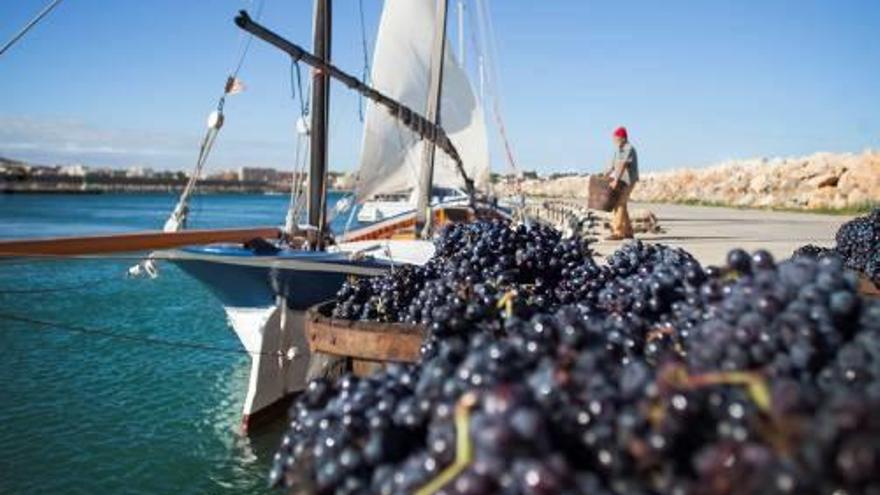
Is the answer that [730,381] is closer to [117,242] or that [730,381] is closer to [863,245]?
[863,245]

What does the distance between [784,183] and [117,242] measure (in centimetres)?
5546

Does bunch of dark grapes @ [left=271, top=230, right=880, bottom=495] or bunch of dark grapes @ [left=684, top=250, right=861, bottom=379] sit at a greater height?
bunch of dark grapes @ [left=684, top=250, right=861, bottom=379]

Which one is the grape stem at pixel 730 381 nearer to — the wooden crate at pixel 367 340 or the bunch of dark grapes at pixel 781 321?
the bunch of dark grapes at pixel 781 321

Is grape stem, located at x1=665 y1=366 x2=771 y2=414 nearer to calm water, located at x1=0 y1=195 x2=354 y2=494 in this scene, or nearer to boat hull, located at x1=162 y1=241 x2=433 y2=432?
boat hull, located at x1=162 y1=241 x2=433 y2=432

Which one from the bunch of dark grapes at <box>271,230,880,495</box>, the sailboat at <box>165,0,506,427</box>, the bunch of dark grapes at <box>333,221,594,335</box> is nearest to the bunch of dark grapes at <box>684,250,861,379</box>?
the bunch of dark grapes at <box>271,230,880,495</box>

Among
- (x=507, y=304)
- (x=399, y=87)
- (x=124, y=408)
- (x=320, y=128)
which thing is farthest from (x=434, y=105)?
(x=507, y=304)

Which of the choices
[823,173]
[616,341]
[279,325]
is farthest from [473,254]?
[823,173]

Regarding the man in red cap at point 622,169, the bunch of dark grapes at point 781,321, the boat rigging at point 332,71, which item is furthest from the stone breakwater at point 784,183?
the bunch of dark grapes at point 781,321

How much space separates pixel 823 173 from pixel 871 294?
184 feet

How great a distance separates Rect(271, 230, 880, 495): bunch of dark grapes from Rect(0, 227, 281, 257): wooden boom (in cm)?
500

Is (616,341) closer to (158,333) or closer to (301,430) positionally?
(301,430)

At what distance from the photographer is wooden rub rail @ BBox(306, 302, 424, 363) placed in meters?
3.16

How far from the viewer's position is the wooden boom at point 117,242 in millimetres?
5980

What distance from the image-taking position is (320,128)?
8008 millimetres
